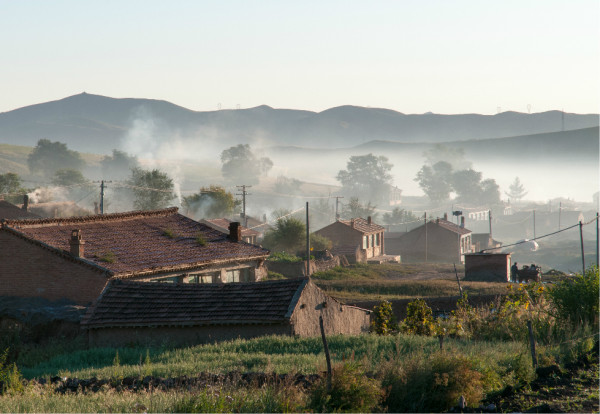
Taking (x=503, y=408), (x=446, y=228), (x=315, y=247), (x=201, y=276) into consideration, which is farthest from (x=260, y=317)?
(x=446, y=228)

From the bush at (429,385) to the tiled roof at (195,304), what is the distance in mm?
9395

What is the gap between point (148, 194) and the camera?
12169 cm

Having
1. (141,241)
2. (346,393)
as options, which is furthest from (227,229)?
(346,393)

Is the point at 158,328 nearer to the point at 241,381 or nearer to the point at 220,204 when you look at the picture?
the point at 241,381

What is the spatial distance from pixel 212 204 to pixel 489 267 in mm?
59981

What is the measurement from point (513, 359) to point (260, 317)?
9521 millimetres

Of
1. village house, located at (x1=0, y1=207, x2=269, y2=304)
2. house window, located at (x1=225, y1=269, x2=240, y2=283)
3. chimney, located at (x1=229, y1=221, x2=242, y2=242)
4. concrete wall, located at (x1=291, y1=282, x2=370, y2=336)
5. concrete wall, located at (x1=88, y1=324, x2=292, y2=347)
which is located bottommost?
concrete wall, located at (x1=88, y1=324, x2=292, y2=347)

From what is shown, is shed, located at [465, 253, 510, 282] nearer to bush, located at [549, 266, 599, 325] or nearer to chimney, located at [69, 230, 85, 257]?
bush, located at [549, 266, 599, 325]

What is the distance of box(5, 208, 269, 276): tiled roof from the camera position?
3438 cm

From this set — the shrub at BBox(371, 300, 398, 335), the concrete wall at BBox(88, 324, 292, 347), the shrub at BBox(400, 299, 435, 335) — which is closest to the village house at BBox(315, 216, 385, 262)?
the shrub at BBox(371, 300, 398, 335)

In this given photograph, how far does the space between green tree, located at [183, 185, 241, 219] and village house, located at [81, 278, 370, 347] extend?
84594 millimetres

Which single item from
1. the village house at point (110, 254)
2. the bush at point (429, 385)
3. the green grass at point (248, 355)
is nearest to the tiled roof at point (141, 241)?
the village house at point (110, 254)

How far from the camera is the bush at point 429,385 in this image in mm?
14219

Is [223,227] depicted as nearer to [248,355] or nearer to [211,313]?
[211,313]
